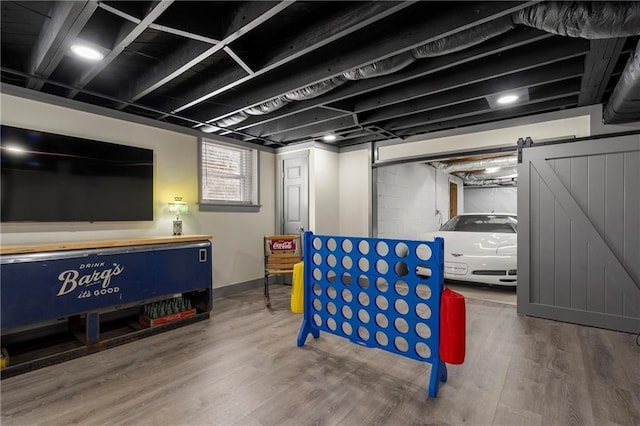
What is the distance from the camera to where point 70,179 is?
304 cm

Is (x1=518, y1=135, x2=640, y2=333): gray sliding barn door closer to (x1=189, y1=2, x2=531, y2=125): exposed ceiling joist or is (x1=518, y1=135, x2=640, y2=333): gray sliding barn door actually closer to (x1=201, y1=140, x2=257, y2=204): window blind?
(x1=189, y1=2, x2=531, y2=125): exposed ceiling joist

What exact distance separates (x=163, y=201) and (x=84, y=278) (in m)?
1.42

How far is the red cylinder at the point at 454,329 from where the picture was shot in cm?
201

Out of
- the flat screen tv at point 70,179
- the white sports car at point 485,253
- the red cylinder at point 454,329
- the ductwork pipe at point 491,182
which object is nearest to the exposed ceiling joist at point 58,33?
the flat screen tv at point 70,179

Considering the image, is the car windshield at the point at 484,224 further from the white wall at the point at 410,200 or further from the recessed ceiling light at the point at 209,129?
the recessed ceiling light at the point at 209,129

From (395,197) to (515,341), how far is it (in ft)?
11.7

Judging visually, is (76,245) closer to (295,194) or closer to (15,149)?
(15,149)

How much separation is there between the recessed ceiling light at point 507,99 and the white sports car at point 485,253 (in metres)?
1.97

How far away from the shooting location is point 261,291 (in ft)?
15.8

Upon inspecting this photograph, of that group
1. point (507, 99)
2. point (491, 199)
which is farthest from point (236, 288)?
point (491, 199)

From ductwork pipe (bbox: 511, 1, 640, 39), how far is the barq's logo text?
3.75 meters

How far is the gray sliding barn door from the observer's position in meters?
3.06

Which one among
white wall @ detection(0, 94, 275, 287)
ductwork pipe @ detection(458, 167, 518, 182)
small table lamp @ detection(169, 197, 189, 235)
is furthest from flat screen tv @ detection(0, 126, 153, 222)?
ductwork pipe @ detection(458, 167, 518, 182)

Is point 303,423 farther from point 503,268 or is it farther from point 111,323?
point 503,268
